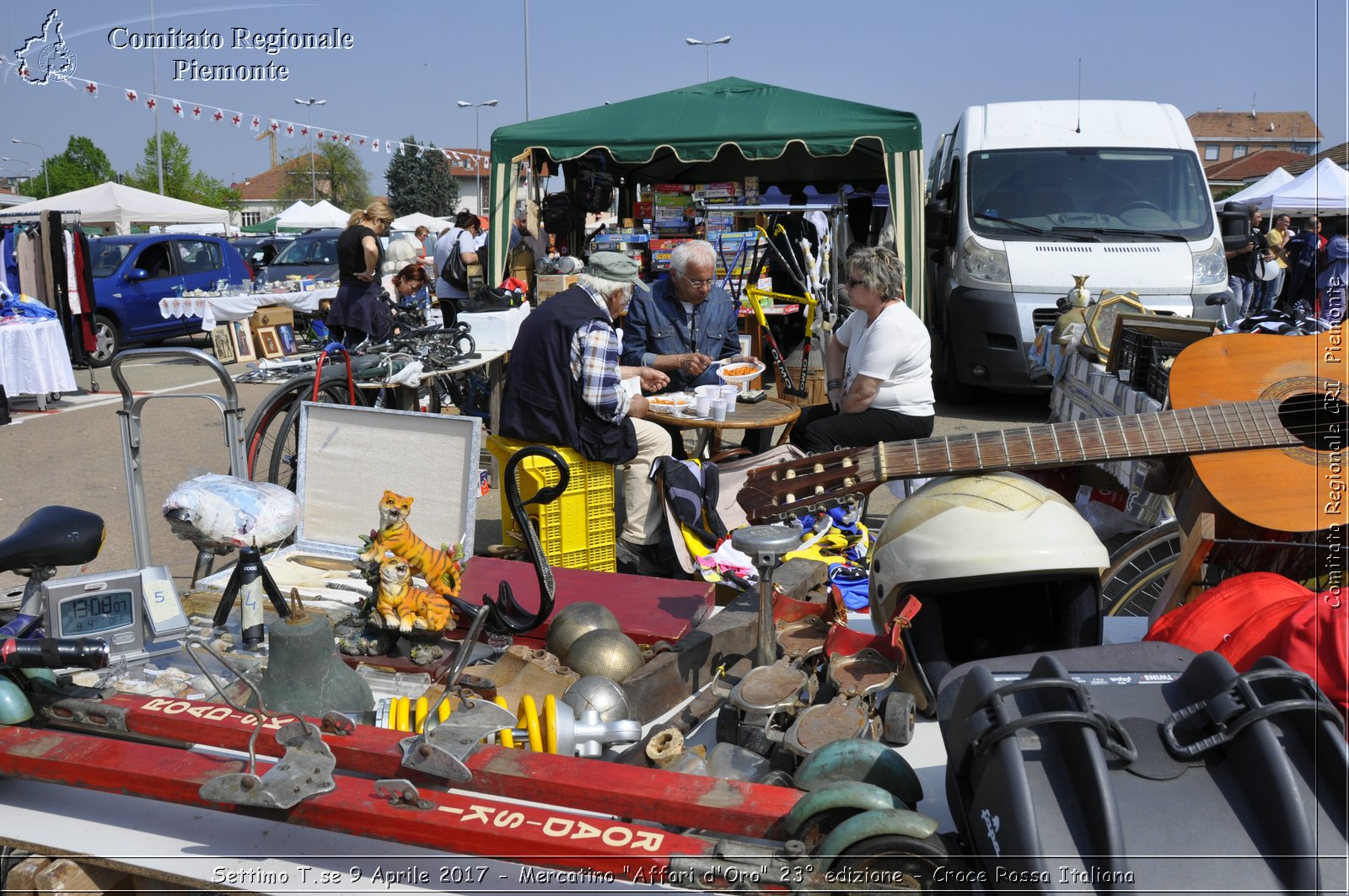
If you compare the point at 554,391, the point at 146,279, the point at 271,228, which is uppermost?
the point at 271,228

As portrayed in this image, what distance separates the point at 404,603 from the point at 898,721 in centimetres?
148

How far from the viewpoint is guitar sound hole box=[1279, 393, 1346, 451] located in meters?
2.99

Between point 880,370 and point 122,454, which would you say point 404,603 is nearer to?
point 880,370

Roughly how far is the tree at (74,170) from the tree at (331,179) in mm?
10951

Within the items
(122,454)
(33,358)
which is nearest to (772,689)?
(122,454)

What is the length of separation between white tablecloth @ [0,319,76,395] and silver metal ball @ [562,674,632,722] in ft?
31.3

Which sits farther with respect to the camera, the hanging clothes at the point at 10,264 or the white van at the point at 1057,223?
the hanging clothes at the point at 10,264

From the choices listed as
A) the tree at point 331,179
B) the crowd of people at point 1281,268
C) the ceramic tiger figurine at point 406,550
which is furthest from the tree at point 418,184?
the ceramic tiger figurine at point 406,550

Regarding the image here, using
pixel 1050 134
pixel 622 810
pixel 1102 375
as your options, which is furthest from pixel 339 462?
pixel 1050 134

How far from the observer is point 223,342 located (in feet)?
45.8

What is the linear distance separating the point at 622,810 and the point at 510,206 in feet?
27.0

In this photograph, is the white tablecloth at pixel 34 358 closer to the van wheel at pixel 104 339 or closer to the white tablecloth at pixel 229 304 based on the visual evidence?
the van wheel at pixel 104 339

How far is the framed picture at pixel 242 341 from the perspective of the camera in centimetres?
1370

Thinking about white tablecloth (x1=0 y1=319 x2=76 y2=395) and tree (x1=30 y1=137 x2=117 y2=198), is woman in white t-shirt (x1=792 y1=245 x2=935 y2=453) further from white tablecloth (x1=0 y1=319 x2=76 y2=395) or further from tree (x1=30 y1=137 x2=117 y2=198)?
tree (x1=30 y1=137 x2=117 y2=198)
